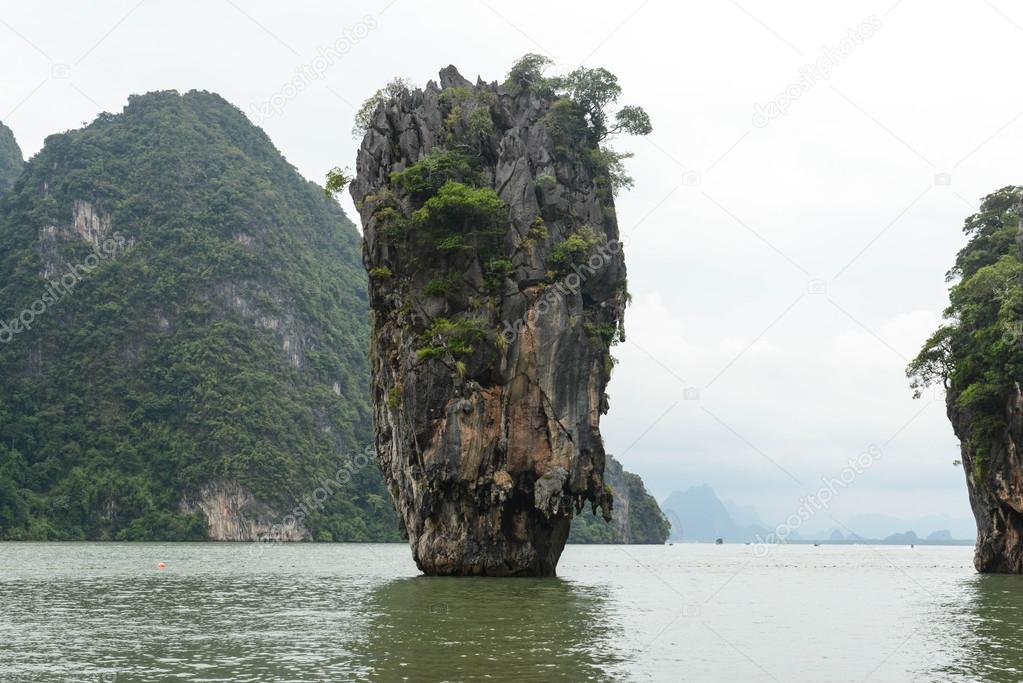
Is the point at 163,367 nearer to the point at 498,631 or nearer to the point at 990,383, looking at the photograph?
the point at 990,383

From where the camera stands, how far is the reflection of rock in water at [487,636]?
64.0 feet

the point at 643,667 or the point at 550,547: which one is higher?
the point at 550,547

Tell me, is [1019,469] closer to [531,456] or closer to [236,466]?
[531,456]

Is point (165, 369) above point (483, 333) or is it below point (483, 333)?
above

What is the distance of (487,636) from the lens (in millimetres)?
24328

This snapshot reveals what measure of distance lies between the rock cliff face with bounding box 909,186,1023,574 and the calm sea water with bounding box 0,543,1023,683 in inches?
277

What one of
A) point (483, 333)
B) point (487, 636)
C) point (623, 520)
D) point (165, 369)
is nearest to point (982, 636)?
point (487, 636)

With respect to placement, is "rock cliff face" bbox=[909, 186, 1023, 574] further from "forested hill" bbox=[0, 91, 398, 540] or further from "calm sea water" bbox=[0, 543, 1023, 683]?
"forested hill" bbox=[0, 91, 398, 540]

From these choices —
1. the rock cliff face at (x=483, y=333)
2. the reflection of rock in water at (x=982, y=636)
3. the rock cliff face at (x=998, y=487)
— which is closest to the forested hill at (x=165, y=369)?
the rock cliff face at (x=483, y=333)

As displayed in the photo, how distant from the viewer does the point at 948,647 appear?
24141 millimetres

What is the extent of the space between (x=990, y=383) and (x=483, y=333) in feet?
80.1

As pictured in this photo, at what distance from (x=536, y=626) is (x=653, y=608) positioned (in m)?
8.23

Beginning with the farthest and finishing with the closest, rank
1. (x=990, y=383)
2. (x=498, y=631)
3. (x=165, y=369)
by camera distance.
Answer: (x=165, y=369) → (x=990, y=383) → (x=498, y=631)

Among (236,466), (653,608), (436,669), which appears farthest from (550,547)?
(236,466)
